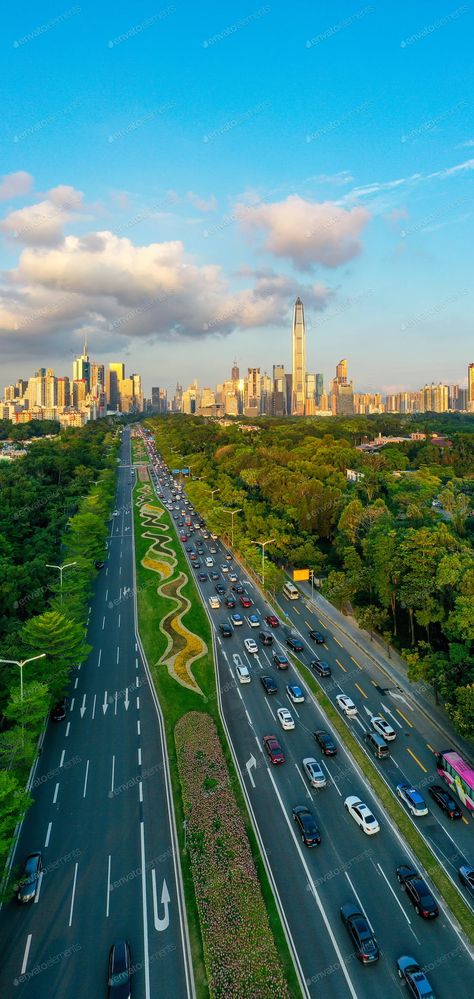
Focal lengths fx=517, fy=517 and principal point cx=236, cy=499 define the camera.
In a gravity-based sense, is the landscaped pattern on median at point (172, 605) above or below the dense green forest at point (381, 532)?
below

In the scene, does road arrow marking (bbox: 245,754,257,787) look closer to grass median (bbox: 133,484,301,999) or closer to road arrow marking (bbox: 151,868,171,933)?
grass median (bbox: 133,484,301,999)

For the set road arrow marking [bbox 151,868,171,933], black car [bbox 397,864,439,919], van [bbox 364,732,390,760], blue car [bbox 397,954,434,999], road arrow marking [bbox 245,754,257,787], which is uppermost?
van [bbox 364,732,390,760]

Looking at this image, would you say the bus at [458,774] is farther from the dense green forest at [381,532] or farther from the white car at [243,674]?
the white car at [243,674]

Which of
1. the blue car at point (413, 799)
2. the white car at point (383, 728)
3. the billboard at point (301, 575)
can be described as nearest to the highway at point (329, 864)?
the white car at point (383, 728)

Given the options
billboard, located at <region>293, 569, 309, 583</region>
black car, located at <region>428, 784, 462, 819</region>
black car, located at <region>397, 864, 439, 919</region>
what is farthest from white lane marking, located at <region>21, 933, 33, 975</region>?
billboard, located at <region>293, 569, 309, 583</region>

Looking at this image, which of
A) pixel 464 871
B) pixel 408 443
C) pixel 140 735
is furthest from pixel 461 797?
pixel 408 443

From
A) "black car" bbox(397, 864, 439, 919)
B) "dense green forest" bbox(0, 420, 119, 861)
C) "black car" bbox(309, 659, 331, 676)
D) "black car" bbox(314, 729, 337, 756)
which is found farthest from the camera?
"black car" bbox(309, 659, 331, 676)

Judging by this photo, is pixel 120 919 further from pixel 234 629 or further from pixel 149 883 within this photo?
pixel 234 629
